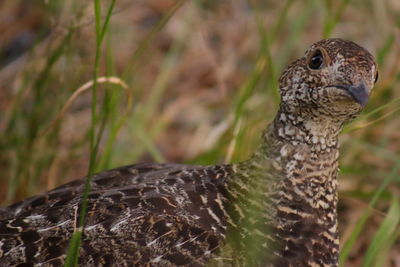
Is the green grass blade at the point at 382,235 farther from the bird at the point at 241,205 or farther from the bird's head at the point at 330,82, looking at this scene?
the bird's head at the point at 330,82

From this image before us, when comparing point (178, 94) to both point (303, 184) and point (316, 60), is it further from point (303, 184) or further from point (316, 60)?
point (316, 60)

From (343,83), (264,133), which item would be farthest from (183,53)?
(343,83)

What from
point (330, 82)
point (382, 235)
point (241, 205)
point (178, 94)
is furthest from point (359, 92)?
point (178, 94)

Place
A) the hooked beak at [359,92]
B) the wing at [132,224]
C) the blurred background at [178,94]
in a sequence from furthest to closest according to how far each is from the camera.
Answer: the blurred background at [178,94] < the wing at [132,224] < the hooked beak at [359,92]

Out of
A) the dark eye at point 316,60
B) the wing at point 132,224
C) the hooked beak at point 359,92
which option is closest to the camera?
the hooked beak at point 359,92

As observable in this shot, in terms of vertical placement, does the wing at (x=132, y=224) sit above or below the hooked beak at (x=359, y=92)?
below

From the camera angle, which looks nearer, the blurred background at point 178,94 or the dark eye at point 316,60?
the dark eye at point 316,60

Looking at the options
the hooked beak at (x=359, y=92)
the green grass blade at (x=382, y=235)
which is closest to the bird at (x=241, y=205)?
the hooked beak at (x=359, y=92)

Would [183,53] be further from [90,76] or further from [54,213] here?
[54,213]
